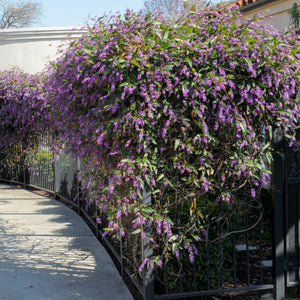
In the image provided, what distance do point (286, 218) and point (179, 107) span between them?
1594 millimetres

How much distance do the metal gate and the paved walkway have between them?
1.53m

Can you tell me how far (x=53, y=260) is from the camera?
5.55m

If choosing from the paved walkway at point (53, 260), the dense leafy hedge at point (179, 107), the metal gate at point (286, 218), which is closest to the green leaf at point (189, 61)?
the dense leafy hedge at point (179, 107)

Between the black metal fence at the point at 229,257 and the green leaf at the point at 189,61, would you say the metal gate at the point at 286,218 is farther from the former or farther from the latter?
the green leaf at the point at 189,61

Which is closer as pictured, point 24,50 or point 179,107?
point 179,107

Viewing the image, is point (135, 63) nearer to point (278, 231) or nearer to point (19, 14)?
point (278, 231)

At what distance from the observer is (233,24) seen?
12.0 feet

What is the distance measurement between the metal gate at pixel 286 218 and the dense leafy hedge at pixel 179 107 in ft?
1.02

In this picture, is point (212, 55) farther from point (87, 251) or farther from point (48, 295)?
point (87, 251)

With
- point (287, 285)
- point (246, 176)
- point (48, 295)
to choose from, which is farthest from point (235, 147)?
point (48, 295)

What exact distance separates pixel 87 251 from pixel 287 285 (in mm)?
2788

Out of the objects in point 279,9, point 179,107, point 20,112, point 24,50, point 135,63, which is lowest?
point 179,107

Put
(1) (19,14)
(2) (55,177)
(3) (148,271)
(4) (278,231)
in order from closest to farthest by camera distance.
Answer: (3) (148,271) < (4) (278,231) < (2) (55,177) < (1) (19,14)

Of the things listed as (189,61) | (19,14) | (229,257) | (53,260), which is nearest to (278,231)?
(229,257)
